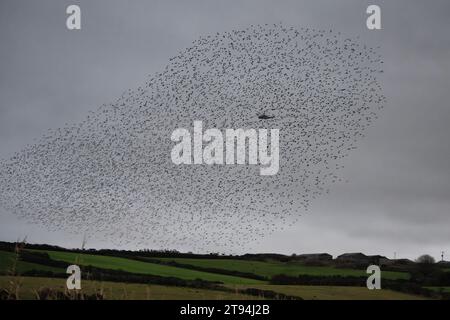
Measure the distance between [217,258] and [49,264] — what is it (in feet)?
96.0

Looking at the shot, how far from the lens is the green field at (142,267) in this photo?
6069cm

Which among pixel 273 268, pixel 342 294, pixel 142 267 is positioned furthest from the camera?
pixel 273 268

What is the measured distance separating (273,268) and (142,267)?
20927 millimetres

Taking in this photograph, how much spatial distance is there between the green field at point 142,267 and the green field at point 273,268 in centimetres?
694

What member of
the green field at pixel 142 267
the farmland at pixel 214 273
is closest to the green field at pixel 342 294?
the farmland at pixel 214 273

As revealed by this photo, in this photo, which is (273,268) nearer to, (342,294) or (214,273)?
(214,273)

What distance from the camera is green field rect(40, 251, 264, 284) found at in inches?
2389

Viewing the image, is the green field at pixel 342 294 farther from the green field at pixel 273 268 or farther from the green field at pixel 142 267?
the green field at pixel 273 268

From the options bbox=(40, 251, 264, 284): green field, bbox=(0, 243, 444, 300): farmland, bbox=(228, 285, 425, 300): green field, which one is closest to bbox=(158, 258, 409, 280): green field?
bbox=(0, 243, 444, 300): farmland

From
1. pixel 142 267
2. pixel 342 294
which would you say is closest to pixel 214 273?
pixel 142 267

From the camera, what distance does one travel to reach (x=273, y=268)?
257ft
